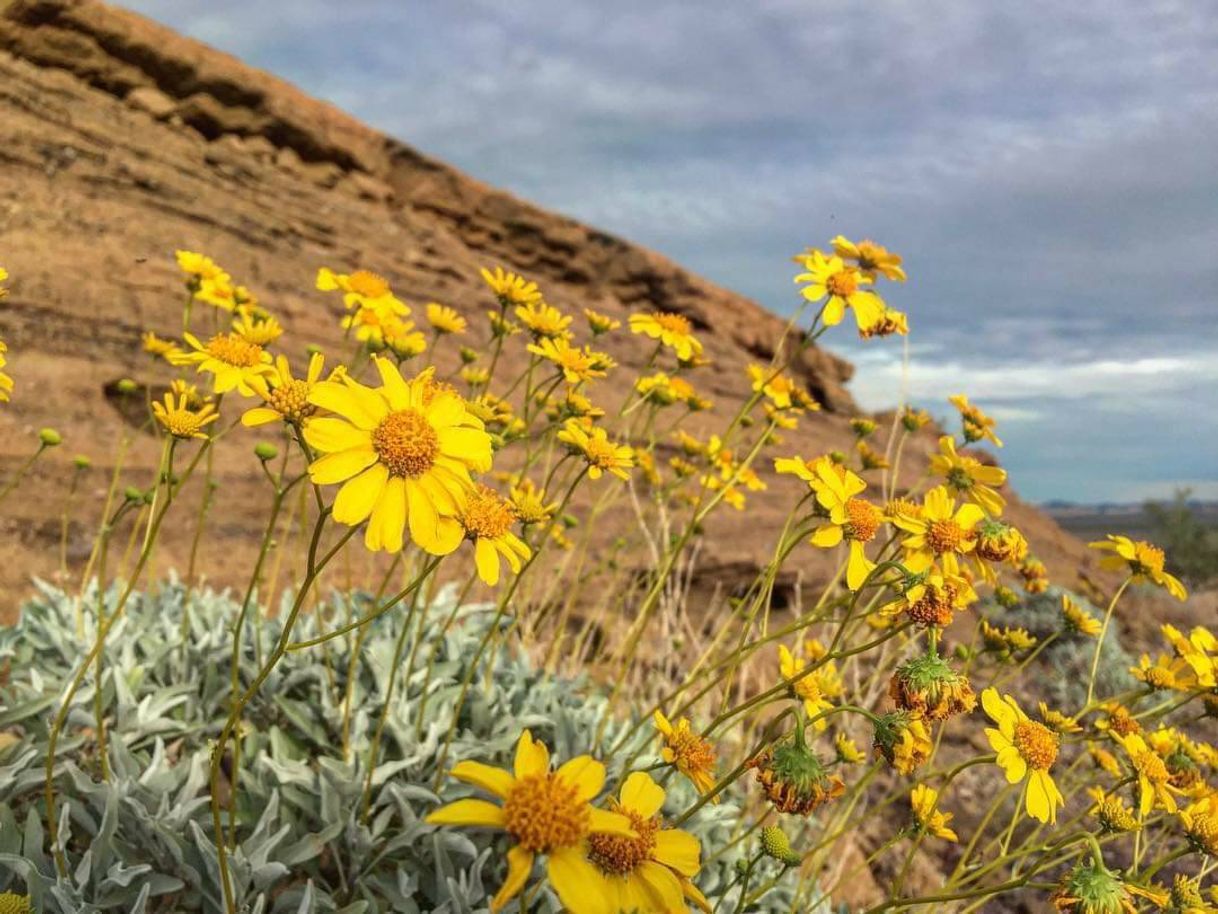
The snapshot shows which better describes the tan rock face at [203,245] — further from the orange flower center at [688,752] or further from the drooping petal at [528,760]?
the drooping petal at [528,760]

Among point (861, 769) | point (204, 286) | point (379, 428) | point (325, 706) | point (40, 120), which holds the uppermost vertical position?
point (40, 120)

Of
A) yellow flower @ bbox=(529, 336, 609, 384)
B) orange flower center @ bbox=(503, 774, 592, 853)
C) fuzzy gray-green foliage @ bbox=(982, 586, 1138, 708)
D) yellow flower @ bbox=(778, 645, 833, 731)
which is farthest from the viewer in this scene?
fuzzy gray-green foliage @ bbox=(982, 586, 1138, 708)

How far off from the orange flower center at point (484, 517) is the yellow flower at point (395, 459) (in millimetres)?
185

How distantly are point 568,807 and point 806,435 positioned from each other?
9823mm

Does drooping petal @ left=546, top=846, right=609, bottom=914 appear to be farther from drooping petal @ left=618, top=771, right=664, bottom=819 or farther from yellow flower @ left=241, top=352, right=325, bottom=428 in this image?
yellow flower @ left=241, top=352, right=325, bottom=428

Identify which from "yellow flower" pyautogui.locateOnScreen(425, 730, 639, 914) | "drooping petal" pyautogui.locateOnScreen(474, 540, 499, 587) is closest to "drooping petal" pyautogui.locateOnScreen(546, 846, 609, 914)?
"yellow flower" pyautogui.locateOnScreen(425, 730, 639, 914)

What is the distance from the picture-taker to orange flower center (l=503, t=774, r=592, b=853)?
0.93m

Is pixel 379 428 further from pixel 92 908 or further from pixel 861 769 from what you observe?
pixel 861 769

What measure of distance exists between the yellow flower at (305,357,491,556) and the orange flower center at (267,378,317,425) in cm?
2

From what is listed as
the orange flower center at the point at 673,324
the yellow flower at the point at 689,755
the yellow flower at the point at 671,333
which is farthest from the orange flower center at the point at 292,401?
the orange flower center at the point at 673,324

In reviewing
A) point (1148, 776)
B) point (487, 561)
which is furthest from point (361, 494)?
point (1148, 776)

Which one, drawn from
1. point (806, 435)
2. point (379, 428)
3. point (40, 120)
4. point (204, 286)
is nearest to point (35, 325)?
point (40, 120)

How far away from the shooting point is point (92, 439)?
16.9 feet

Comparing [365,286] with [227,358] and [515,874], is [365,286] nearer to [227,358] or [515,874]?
[227,358]
